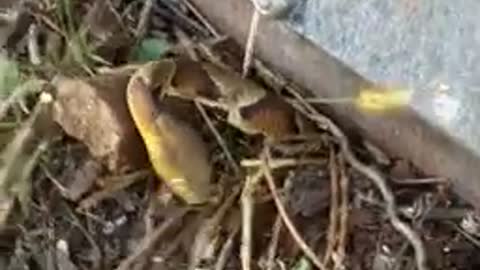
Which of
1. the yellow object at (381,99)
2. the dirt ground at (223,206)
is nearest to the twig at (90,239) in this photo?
the dirt ground at (223,206)

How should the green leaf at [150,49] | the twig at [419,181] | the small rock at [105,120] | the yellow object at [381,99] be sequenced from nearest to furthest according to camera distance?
the yellow object at [381,99]
the twig at [419,181]
the small rock at [105,120]
the green leaf at [150,49]

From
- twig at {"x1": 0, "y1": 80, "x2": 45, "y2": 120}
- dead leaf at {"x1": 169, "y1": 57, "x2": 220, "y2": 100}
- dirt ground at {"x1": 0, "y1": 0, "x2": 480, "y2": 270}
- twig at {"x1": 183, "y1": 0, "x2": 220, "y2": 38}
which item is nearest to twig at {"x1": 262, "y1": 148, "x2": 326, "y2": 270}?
dirt ground at {"x1": 0, "y1": 0, "x2": 480, "y2": 270}

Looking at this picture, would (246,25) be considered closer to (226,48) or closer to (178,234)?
(226,48)

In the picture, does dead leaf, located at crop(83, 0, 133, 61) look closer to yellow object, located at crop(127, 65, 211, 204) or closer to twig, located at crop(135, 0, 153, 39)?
twig, located at crop(135, 0, 153, 39)

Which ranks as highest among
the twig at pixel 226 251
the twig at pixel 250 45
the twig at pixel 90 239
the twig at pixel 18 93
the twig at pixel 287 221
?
the twig at pixel 250 45

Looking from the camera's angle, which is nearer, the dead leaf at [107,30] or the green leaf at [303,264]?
the green leaf at [303,264]

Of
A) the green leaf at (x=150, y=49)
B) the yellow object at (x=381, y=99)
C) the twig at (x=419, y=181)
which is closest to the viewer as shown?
the yellow object at (x=381, y=99)

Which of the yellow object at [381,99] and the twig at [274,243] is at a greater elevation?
the yellow object at [381,99]

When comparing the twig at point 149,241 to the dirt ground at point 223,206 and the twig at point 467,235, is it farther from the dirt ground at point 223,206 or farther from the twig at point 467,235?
the twig at point 467,235
